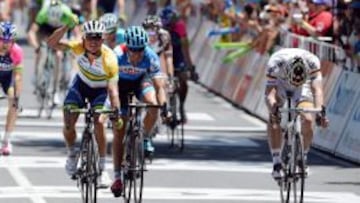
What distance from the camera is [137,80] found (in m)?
17.8

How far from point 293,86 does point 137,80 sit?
1.67 metres

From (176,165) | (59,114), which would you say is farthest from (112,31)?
(59,114)

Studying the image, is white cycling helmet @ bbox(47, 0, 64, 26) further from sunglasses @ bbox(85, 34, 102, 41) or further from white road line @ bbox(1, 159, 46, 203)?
sunglasses @ bbox(85, 34, 102, 41)

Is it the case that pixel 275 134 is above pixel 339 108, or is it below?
above

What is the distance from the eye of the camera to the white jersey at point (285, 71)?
1716 cm

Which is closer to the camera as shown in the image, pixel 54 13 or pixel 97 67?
pixel 97 67

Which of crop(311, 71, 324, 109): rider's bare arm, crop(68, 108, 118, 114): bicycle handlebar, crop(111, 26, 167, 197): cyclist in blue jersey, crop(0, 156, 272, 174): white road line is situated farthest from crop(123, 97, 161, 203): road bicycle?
crop(0, 156, 272, 174): white road line

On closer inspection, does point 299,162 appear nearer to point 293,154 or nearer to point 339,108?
point 293,154

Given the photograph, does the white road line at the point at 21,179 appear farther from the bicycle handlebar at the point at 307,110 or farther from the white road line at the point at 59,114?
the white road line at the point at 59,114

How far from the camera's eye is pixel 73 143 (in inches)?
688

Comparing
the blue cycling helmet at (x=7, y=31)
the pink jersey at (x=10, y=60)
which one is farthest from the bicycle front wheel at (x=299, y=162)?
the pink jersey at (x=10, y=60)

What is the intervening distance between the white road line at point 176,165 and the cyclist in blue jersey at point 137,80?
3126 millimetres

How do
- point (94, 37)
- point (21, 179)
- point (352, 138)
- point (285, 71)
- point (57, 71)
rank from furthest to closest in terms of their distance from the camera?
point (57, 71) → point (352, 138) → point (21, 179) → point (285, 71) → point (94, 37)

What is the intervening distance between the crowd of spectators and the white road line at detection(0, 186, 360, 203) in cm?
521
